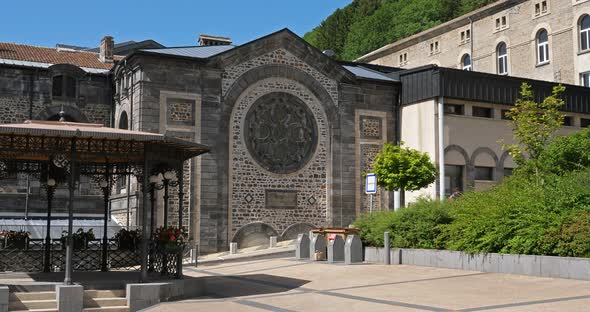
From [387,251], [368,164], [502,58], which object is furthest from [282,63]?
[502,58]

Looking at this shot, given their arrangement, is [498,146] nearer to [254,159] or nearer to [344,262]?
[254,159]

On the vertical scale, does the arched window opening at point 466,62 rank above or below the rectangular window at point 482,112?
above

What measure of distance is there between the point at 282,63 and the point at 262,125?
3001mm

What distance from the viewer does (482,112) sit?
3256cm

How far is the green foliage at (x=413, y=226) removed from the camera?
20.0 metres

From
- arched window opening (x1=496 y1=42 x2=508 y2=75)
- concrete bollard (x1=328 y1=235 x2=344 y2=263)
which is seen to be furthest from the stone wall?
arched window opening (x1=496 y1=42 x2=508 y2=75)

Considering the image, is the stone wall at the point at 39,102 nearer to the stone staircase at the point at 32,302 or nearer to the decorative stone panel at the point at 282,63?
the decorative stone panel at the point at 282,63

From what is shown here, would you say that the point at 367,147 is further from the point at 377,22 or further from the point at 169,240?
the point at 377,22

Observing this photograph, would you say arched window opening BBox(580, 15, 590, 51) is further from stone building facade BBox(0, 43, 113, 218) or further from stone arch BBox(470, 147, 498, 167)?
stone building facade BBox(0, 43, 113, 218)

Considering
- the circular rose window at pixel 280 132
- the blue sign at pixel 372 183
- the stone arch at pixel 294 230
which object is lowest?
the stone arch at pixel 294 230

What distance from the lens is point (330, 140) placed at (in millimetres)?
31578

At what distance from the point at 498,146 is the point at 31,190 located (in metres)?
21.3

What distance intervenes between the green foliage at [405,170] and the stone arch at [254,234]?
523 cm

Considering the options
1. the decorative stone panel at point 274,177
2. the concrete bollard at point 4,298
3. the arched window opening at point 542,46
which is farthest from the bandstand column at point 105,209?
the arched window opening at point 542,46
